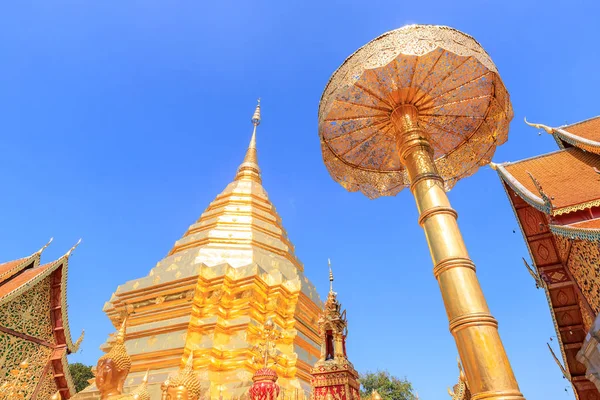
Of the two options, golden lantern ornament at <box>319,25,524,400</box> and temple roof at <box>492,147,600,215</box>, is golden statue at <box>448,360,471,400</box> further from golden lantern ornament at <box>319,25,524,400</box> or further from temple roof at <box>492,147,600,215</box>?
golden lantern ornament at <box>319,25,524,400</box>

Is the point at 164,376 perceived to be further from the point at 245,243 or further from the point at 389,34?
the point at 389,34

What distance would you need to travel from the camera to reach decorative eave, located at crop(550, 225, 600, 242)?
3.98 meters

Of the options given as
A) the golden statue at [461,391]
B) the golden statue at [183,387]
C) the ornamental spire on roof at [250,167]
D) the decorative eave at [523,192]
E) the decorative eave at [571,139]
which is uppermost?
the ornamental spire on roof at [250,167]

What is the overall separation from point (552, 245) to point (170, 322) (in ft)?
24.5

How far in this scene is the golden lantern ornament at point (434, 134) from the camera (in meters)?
2.57

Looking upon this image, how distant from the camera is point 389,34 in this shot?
392 centimetres

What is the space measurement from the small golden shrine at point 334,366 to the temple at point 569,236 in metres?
2.79

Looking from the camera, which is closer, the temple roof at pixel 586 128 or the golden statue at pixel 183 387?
the golden statue at pixel 183 387

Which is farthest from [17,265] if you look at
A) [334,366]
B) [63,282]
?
[334,366]

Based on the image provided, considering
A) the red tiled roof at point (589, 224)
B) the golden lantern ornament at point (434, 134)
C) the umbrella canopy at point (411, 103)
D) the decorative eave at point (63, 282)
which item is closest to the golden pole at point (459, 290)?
the golden lantern ornament at point (434, 134)

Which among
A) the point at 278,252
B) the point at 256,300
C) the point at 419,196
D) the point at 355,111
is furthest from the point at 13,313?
the point at 419,196

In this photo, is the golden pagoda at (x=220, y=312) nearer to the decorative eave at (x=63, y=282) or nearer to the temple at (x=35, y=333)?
the temple at (x=35, y=333)

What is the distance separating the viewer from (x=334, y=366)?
570cm

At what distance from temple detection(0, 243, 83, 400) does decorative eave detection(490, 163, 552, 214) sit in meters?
8.40
